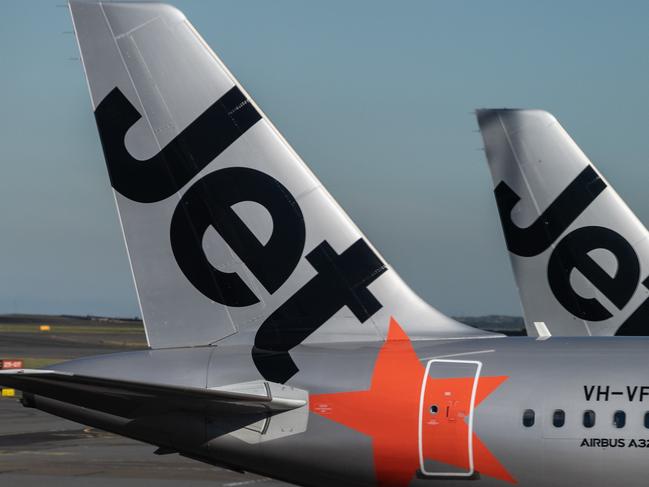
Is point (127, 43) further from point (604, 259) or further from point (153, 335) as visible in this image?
point (604, 259)

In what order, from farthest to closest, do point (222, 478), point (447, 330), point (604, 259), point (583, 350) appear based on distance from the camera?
1. point (222, 478)
2. point (604, 259)
3. point (447, 330)
4. point (583, 350)

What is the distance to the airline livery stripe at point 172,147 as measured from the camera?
17172 mm

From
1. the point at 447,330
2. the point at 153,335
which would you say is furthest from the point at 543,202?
the point at 153,335

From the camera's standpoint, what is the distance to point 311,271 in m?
16.8

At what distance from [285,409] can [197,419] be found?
3.70 feet

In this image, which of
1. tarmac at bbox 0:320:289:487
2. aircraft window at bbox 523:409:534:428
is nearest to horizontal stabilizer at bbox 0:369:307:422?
aircraft window at bbox 523:409:534:428

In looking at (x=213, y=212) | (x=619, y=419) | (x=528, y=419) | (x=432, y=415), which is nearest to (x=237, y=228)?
(x=213, y=212)

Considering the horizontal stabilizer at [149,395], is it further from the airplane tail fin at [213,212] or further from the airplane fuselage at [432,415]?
the airplane tail fin at [213,212]

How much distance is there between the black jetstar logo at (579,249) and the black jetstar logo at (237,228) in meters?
8.24

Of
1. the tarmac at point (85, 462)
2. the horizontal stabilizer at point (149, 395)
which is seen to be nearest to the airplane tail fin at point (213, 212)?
the horizontal stabilizer at point (149, 395)

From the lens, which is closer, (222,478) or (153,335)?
(153,335)

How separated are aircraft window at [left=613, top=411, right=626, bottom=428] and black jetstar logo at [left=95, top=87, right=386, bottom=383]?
3.49m

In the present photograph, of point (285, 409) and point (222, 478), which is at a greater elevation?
point (285, 409)

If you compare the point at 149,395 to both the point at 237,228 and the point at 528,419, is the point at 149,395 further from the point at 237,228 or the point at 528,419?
the point at 528,419
